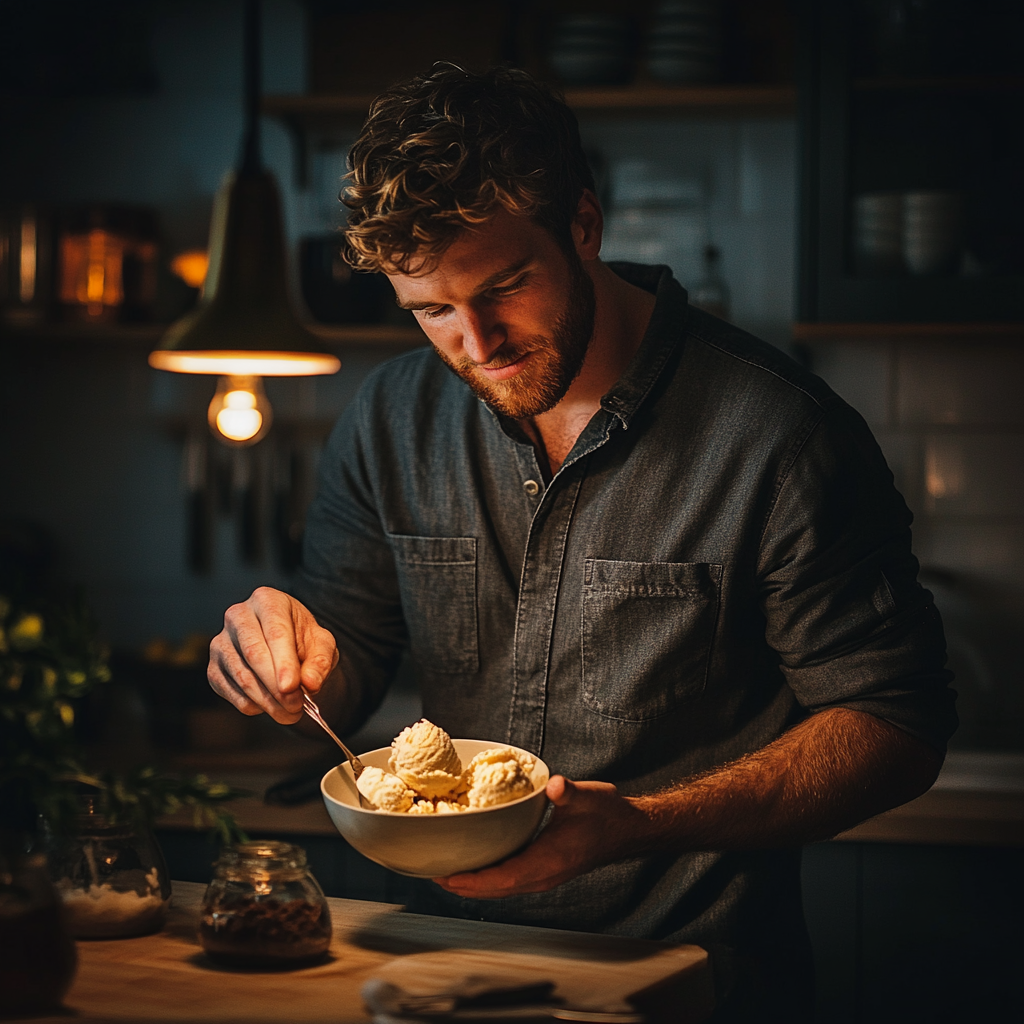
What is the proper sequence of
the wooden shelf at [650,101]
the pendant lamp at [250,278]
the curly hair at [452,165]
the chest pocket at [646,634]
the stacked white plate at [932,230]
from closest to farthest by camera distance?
1. the curly hair at [452,165]
2. the chest pocket at [646,634]
3. the pendant lamp at [250,278]
4. the stacked white plate at [932,230]
5. the wooden shelf at [650,101]

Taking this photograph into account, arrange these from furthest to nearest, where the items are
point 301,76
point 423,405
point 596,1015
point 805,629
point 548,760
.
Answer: point 301,76 → point 423,405 → point 548,760 → point 805,629 → point 596,1015

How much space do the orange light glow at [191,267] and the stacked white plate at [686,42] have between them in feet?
3.47

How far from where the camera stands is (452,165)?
1192 millimetres

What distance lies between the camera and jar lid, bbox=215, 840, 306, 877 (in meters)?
0.97

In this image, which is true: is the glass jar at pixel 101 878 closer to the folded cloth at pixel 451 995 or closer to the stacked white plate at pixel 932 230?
the folded cloth at pixel 451 995

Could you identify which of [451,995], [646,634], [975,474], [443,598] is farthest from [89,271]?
[451,995]

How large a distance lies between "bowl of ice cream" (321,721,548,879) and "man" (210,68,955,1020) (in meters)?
0.14

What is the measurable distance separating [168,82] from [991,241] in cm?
180

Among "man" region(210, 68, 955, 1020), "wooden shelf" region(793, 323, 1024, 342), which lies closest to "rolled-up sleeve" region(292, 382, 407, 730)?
"man" region(210, 68, 955, 1020)

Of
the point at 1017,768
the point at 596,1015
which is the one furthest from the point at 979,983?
the point at 596,1015

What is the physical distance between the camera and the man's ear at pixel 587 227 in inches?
53.1

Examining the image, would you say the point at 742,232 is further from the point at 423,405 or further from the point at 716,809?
the point at 716,809

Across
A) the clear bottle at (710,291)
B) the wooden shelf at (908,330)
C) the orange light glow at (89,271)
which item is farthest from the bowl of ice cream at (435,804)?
the orange light glow at (89,271)

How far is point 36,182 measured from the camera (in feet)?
9.43
